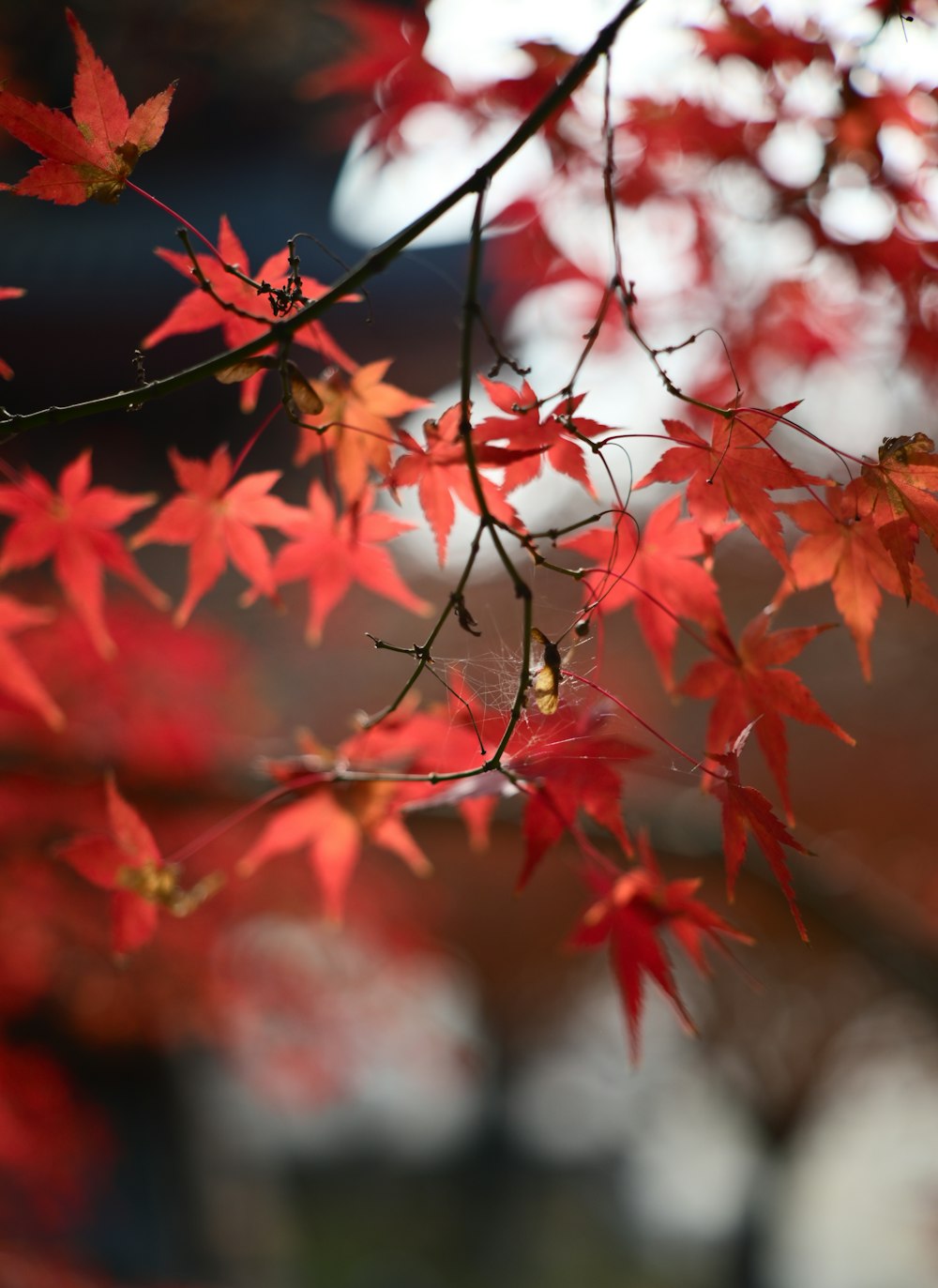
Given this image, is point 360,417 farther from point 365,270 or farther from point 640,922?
point 640,922

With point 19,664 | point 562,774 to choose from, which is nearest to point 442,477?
point 562,774

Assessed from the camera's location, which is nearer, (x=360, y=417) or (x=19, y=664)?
(x=360, y=417)

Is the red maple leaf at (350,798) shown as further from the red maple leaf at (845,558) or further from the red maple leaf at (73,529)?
the red maple leaf at (845,558)

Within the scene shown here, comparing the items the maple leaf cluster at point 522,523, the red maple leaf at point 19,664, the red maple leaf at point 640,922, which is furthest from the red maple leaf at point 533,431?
the red maple leaf at point 19,664

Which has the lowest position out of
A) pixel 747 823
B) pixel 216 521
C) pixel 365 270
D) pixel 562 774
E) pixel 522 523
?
pixel 747 823

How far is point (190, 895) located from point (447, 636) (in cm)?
319

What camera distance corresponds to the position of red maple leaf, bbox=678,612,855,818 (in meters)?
0.94

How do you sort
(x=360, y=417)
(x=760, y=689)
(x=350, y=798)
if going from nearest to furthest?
(x=760, y=689)
(x=360, y=417)
(x=350, y=798)

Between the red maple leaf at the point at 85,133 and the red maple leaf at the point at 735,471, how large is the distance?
52 centimetres

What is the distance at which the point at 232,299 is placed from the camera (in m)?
1.02

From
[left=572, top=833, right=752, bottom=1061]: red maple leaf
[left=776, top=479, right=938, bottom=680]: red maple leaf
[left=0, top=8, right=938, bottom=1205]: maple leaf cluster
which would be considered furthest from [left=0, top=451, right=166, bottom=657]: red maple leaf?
[left=776, top=479, right=938, bottom=680]: red maple leaf

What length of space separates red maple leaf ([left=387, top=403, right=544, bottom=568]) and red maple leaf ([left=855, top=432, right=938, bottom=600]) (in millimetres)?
302

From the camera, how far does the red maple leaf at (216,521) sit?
1.14 metres

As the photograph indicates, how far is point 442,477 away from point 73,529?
653 millimetres
